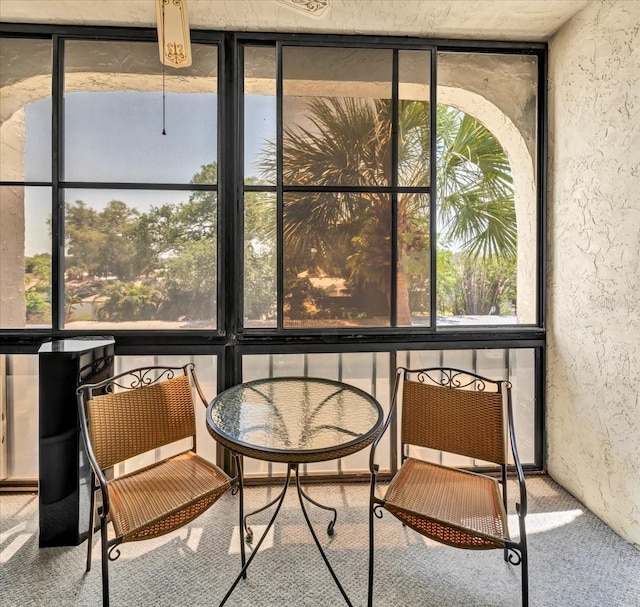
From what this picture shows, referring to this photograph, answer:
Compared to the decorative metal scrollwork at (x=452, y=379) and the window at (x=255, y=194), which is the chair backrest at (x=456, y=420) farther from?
the window at (x=255, y=194)

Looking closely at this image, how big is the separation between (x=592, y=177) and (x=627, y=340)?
889 millimetres

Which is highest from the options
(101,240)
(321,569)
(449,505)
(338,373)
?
(101,240)

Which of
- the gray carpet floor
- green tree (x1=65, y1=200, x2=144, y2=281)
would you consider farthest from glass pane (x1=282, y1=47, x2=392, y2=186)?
the gray carpet floor

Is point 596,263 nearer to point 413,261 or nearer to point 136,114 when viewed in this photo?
point 413,261

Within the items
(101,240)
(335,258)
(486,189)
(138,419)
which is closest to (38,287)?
(101,240)

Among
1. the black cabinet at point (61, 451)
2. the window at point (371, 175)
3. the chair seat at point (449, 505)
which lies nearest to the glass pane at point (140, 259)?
the window at point (371, 175)

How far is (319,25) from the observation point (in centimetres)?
207

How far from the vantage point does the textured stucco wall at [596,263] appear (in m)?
1.72

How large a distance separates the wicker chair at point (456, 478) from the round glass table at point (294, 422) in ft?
0.44

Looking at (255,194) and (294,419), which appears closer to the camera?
(294,419)

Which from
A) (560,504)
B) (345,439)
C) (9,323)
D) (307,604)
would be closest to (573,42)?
(345,439)

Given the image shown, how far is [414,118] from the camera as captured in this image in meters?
2.17

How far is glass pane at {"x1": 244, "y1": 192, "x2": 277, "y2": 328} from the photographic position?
7.14 ft

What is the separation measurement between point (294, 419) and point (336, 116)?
1766mm
